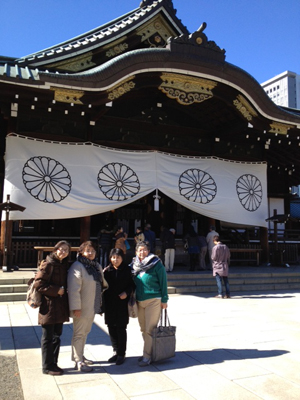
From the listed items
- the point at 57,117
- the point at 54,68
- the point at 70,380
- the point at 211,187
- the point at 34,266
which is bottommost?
the point at 70,380

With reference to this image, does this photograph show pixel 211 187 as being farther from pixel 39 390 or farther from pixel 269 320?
pixel 39 390

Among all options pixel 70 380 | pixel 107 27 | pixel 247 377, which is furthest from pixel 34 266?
pixel 107 27

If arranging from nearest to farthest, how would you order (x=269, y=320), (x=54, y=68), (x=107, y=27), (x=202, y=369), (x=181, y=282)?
(x=202, y=369)
(x=269, y=320)
(x=181, y=282)
(x=54, y=68)
(x=107, y=27)

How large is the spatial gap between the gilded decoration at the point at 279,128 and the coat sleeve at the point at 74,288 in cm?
1015

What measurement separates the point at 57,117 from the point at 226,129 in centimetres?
564

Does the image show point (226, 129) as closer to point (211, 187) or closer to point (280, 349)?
point (211, 187)

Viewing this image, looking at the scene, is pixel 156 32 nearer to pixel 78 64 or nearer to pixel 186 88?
pixel 78 64

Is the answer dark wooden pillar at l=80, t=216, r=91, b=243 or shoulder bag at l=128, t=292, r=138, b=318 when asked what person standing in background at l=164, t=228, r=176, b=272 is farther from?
shoulder bag at l=128, t=292, r=138, b=318

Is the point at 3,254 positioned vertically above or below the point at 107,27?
below

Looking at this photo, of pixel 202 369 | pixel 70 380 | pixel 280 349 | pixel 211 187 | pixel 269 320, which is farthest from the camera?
pixel 211 187

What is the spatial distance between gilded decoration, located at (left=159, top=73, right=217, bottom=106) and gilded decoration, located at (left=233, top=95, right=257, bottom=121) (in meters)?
0.91

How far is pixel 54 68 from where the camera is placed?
1134cm

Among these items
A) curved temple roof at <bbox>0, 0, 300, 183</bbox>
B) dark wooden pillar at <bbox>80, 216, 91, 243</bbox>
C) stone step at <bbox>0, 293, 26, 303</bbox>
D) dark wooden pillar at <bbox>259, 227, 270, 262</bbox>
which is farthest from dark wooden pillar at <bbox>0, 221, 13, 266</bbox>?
dark wooden pillar at <bbox>259, 227, 270, 262</bbox>

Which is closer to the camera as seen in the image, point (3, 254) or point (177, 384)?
point (177, 384)
